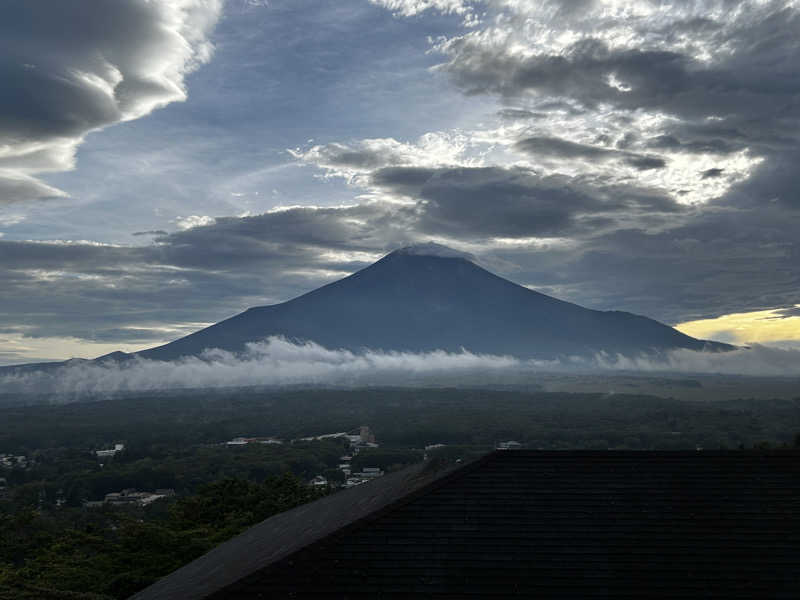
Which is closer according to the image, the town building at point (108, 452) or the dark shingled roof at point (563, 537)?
the dark shingled roof at point (563, 537)

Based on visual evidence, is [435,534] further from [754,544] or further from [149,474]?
[149,474]

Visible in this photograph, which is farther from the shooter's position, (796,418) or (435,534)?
(796,418)

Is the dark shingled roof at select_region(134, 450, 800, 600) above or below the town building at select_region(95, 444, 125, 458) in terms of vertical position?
above

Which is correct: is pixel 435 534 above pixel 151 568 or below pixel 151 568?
above

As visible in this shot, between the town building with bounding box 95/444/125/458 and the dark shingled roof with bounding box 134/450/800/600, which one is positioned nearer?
the dark shingled roof with bounding box 134/450/800/600

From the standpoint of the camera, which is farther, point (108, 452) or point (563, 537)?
point (108, 452)

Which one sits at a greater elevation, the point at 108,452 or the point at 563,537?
the point at 563,537

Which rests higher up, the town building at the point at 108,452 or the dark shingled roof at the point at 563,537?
the dark shingled roof at the point at 563,537

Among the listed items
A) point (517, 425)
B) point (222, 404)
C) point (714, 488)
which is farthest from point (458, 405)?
point (714, 488)
